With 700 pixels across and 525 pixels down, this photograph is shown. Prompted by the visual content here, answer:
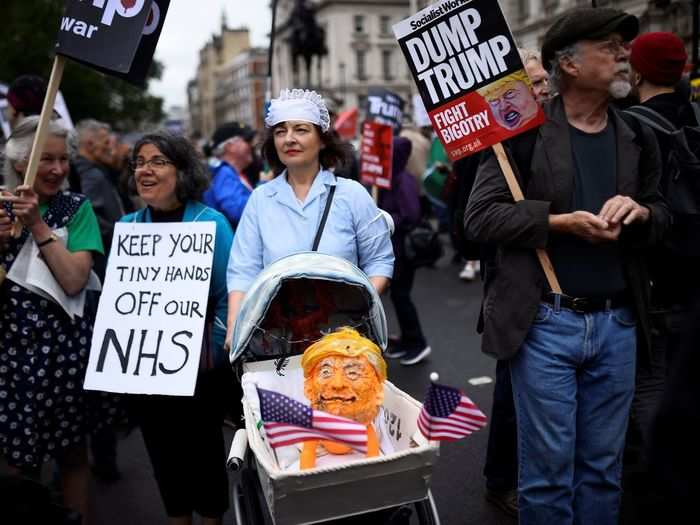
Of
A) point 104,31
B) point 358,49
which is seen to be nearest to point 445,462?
point 104,31

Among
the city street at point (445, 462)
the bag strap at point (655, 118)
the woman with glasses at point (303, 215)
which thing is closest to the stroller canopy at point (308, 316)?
the woman with glasses at point (303, 215)

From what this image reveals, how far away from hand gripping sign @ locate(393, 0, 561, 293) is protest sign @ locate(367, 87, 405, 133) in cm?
445

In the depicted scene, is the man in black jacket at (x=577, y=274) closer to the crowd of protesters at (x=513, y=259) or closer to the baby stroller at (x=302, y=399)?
the crowd of protesters at (x=513, y=259)

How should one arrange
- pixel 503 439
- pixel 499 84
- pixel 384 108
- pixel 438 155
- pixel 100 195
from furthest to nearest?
pixel 438 155
pixel 384 108
pixel 100 195
pixel 503 439
pixel 499 84

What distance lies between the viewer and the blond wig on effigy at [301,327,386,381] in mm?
2391

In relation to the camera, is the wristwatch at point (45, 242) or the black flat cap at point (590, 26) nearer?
the black flat cap at point (590, 26)

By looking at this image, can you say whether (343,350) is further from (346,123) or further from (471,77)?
(346,123)

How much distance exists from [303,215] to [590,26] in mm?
Result: 1338

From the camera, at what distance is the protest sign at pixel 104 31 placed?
10.4ft

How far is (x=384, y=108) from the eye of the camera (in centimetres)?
750

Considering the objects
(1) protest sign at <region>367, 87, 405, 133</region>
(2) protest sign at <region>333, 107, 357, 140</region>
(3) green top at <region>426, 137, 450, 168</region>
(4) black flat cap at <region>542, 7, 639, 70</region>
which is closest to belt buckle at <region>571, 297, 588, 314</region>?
(4) black flat cap at <region>542, 7, 639, 70</region>

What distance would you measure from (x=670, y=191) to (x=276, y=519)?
2.07m

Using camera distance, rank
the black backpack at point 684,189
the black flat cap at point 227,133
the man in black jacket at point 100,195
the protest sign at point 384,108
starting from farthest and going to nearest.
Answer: the protest sign at point 384,108 → the black flat cap at point 227,133 → the man in black jacket at point 100,195 → the black backpack at point 684,189

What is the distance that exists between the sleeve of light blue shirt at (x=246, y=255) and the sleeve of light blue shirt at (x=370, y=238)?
0.43 m
